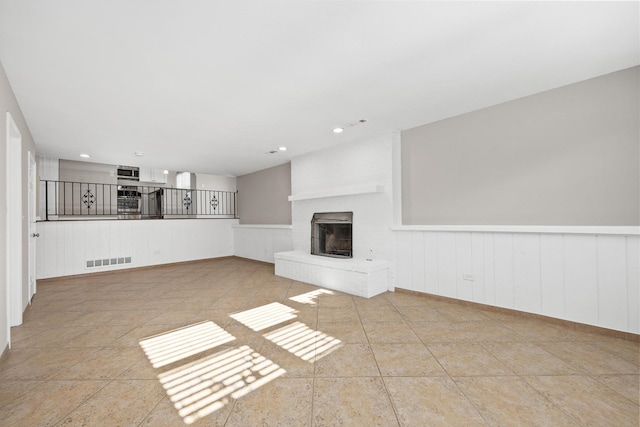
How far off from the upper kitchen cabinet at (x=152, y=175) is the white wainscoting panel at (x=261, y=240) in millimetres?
2678

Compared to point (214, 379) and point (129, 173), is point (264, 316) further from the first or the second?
point (129, 173)

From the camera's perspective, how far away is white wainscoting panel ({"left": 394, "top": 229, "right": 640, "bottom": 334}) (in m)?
2.48

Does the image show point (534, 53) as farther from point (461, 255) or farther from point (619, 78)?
point (461, 255)

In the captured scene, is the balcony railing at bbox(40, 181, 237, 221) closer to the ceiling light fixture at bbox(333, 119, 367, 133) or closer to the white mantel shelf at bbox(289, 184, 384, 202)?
the white mantel shelf at bbox(289, 184, 384, 202)

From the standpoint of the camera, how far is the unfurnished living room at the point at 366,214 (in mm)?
1730

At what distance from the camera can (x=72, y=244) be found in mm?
5414

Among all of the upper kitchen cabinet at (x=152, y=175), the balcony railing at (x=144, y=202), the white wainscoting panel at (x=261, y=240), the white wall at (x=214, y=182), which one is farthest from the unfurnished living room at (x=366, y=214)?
the white wall at (x=214, y=182)

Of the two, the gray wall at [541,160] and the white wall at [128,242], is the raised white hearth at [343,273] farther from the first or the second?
the white wall at [128,242]

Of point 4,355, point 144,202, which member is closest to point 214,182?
point 144,202

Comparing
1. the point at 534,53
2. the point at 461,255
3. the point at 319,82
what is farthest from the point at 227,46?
the point at 461,255

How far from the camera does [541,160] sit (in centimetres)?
291

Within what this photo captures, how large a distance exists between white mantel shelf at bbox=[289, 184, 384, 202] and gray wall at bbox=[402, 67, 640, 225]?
627 millimetres

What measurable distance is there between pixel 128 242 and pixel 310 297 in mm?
4875

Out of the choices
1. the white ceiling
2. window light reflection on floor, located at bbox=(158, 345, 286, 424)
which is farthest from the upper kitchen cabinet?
window light reflection on floor, located at bbox=(158, 345, 286, 424)
